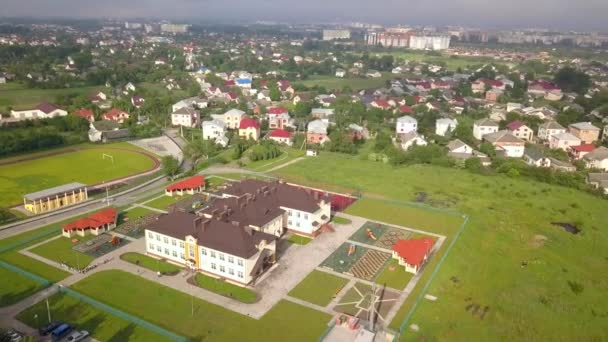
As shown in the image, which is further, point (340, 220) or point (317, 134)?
point (317, 134)

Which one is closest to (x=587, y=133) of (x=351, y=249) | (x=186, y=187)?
(x=351, y=249)

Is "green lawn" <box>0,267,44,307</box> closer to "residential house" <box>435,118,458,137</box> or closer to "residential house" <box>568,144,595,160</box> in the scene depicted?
"residential house" <box>435,118,458,137</box>

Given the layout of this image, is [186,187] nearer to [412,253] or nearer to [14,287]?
[14,287]

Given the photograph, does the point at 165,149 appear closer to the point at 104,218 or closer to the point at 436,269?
the point at 104,218

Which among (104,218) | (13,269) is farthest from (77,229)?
(13,269)

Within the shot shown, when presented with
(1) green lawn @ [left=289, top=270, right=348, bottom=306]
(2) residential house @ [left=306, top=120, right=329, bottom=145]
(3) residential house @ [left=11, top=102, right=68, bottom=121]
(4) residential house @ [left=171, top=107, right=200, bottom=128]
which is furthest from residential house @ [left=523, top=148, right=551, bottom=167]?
(3) residential house @ [left=11, top=102, right=68, bottom=121]
